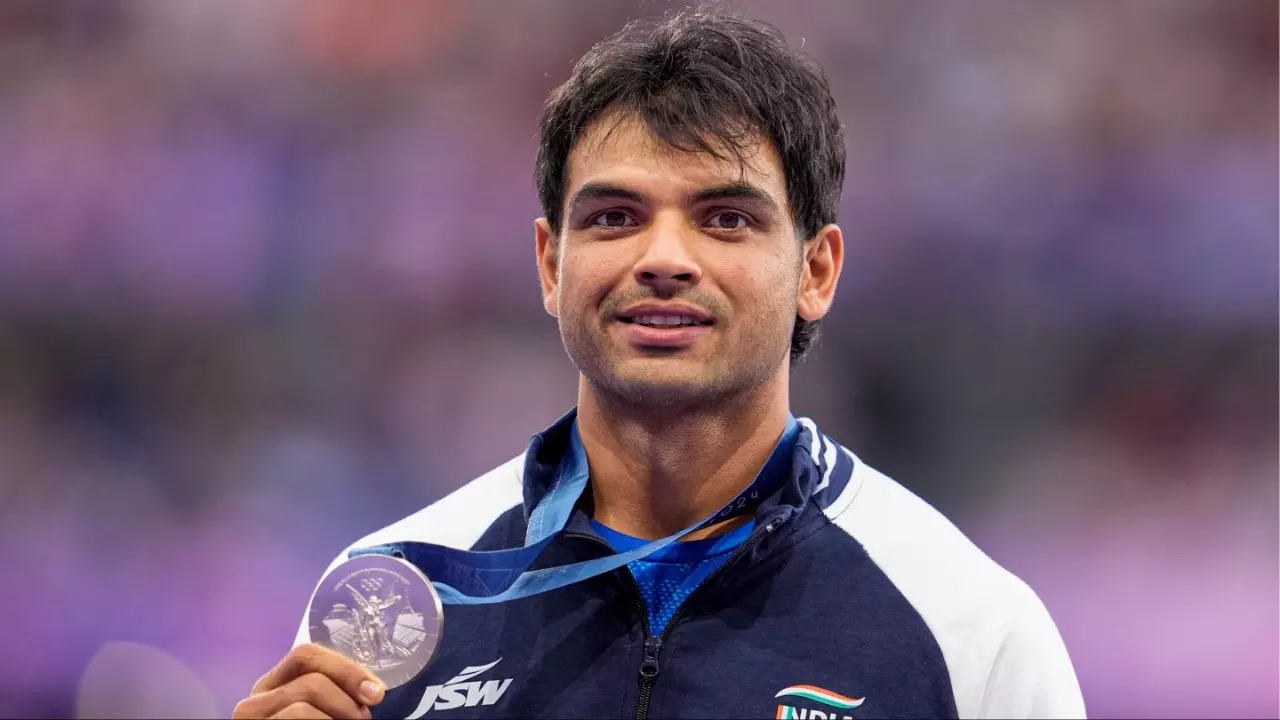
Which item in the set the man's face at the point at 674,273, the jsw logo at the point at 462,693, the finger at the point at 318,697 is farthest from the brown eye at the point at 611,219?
the finger at the point at 318,697

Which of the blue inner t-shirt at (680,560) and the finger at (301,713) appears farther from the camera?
the blue inner t-shirt at (680,560)

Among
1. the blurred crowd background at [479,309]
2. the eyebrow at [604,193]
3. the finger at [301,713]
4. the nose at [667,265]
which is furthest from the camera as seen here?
the blurred crowd background at [479,309]

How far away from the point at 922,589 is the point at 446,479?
280 centimetres

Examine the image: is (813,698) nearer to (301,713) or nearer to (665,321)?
(665,321)

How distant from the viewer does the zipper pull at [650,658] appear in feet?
8.04

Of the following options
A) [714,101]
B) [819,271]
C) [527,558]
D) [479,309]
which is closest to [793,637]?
[527,558]

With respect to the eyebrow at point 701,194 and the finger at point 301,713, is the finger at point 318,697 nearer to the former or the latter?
the finger at point 301,713

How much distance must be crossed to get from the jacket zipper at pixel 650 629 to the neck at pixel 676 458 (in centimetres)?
17

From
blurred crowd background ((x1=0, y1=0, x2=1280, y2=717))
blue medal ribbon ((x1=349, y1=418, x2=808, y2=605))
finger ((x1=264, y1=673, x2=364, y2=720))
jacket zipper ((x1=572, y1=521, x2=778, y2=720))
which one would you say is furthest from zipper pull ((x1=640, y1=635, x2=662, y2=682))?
blurred crowd background ((x1=0, y1=0, x2=1280, y2=717))

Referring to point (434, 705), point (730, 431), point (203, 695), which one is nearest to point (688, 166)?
point (730, 431)

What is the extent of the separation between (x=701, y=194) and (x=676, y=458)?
0.56 metres

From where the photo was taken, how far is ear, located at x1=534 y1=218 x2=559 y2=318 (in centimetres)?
290

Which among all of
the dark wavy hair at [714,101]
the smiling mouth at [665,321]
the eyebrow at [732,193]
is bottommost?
the smiling mouth at [665,321]

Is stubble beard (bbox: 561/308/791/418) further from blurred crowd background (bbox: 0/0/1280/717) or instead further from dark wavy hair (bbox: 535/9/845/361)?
blurred crowd background (bbox: 0/0/1280/717)
